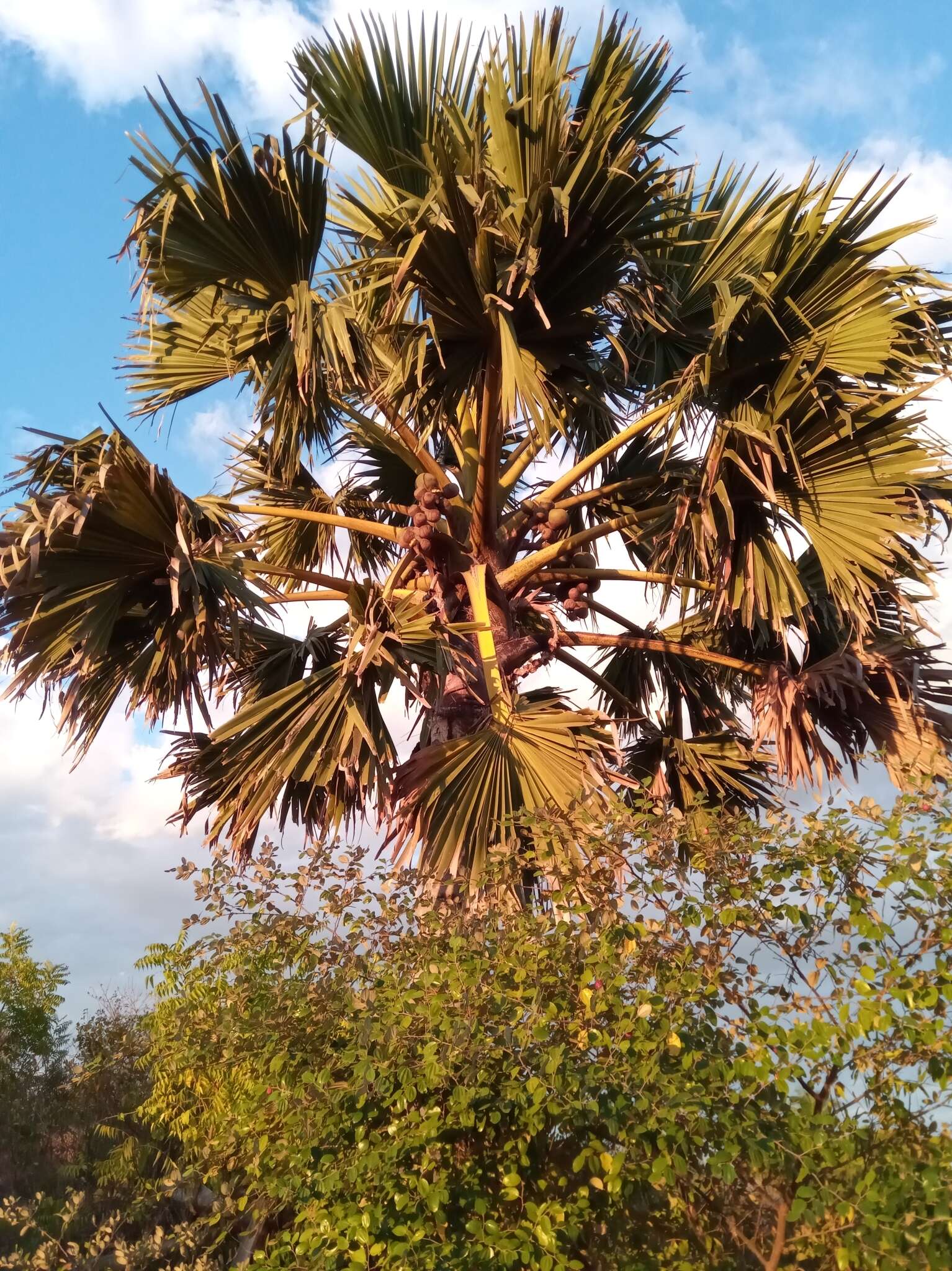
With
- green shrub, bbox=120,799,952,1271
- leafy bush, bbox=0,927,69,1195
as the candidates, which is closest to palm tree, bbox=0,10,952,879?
green shrub, bbox=120,799,952,1271

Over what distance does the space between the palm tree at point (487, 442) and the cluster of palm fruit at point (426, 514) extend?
1.1 inches

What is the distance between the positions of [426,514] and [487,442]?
0.59 metres

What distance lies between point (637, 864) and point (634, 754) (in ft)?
13.6

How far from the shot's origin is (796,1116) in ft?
7.90

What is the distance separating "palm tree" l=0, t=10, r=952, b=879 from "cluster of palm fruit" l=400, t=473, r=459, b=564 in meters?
0.03

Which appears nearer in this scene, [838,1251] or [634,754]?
[838,1251]

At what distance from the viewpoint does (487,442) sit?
18.0ft

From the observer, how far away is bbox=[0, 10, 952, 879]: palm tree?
480 cm

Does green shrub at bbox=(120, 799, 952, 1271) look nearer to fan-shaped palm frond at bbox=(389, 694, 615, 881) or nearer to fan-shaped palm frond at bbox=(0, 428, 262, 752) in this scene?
fan-shaped palm frond at bbox=(389, 694, 615, 881)

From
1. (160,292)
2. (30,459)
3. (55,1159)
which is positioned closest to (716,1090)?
(30,459)

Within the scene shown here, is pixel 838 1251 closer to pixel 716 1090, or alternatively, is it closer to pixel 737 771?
pixel 716 1090

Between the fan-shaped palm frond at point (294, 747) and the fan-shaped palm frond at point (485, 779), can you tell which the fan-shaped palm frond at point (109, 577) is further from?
the fan-shaped palm frond at point (485, 779)

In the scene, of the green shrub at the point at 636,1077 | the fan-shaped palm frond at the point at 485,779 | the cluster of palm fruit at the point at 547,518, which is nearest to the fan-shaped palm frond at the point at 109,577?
the fan-shaped palm frond at the point at 485,779

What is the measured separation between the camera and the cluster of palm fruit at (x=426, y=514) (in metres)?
5.79
